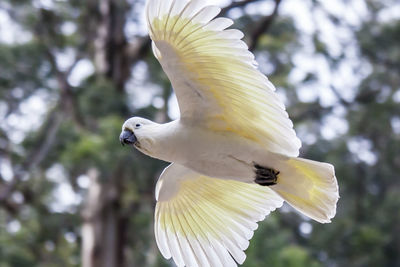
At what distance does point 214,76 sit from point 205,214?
40.8 inches

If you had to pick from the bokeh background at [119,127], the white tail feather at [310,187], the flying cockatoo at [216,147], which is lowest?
the white tail feather at [310,187]

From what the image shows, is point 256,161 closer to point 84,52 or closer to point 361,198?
point 84,52

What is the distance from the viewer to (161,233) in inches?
171

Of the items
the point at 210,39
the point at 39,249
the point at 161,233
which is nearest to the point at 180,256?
the point at 161,233

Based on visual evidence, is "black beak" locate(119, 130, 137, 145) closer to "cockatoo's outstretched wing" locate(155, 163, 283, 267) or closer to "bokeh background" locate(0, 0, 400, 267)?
"cockatoo's outstretched wing" locate(155, 163, 283, 267)

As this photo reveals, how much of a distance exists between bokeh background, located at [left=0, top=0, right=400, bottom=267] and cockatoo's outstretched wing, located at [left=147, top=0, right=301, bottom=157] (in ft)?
13.3

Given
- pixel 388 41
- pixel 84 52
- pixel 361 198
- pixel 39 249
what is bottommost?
pixel 39 249

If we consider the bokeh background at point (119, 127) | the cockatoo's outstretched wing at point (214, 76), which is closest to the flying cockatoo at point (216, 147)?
the cockatoo's outstretched wing at point (214, 76)

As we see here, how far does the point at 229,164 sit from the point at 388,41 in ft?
25.7

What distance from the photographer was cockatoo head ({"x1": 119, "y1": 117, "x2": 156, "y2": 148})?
386 cm

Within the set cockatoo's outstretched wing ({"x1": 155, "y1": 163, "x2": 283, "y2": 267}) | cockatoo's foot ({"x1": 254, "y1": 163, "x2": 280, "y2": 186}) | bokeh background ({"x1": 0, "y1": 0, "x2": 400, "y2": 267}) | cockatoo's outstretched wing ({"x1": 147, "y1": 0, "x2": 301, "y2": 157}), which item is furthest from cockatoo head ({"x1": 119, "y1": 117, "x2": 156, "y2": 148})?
bokeh background ({"x1": 0, "y1": 0, "x2": 400, "y2": 267})

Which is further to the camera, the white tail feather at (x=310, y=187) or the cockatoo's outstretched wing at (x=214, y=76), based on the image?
the white tail feather at (x=310, y=187)

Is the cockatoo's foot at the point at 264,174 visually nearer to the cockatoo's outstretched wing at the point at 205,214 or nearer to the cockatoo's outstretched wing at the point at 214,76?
the cockatoo's outstretched wing at the point at 214,76

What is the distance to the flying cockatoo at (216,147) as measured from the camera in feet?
11.5
